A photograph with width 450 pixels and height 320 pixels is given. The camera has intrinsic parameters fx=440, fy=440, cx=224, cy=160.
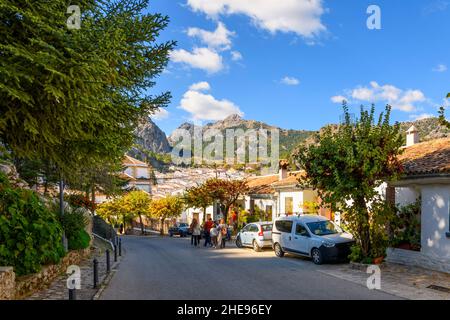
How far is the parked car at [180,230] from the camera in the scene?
4644cm

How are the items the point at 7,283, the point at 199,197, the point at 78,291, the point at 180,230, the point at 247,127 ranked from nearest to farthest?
1. the point at 7,283
2. the point at 78,291
3. the point at 199,197
4. the point at 180,230
5. the point at 247,127

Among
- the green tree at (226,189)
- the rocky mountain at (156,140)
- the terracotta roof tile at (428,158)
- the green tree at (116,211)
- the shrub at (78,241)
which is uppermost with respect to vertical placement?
the rocky mountain at (156,140)

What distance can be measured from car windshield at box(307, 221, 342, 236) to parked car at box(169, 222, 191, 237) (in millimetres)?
29179

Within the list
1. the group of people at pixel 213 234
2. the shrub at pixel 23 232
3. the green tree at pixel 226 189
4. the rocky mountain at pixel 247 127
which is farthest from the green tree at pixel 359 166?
the rocky mountain at pixel 247 127

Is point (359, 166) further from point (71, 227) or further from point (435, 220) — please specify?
point (71, 227)

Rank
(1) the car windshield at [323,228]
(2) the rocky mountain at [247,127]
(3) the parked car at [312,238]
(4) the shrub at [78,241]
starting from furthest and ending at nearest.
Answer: (2) the rocky mountain at [247,127] < (1) the car windshield at [323,228] < (4) the shrub at [78,241] < (3) the parked car at [312,238]

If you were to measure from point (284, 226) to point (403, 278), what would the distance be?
7222 millimetres

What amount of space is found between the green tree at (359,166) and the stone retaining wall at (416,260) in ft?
3.86

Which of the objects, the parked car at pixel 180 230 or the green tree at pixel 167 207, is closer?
the parked car at pixel 180 230

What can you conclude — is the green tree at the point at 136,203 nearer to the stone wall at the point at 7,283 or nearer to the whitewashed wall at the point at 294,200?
the whitewashed wall at the point at 294,200

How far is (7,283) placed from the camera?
29.3 ft

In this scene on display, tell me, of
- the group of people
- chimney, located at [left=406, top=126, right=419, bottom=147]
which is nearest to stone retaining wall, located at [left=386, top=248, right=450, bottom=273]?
chimney, located at [left=406, top=126, right=419, bottom=147]

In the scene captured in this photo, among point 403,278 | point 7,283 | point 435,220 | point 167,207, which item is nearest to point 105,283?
point 7,283
